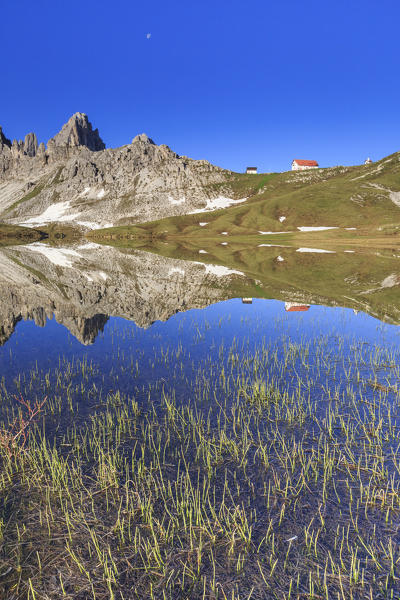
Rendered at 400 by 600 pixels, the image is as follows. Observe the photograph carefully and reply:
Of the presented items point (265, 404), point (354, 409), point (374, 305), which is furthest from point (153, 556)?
point (374, 305)

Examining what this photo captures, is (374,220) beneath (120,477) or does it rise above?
above

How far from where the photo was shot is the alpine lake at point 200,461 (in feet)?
26.4

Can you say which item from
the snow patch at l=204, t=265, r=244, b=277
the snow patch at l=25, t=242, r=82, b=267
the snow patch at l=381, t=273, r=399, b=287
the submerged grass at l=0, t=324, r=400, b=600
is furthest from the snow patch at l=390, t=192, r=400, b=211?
the submerged grass at l=0, t=324, r=400, b=600

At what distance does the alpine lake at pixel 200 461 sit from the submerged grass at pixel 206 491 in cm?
5

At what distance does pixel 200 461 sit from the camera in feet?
40.9

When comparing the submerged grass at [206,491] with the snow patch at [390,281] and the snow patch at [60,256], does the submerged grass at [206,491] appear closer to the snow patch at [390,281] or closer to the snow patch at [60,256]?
the snow patch at [390,281]

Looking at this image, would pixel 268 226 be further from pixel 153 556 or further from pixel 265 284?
pixel 153 556

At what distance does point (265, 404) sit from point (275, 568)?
884 cm

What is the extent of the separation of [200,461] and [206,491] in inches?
65.9

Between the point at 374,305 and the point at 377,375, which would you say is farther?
the point at 374,305

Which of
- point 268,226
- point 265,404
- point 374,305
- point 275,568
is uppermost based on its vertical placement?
point 268,226

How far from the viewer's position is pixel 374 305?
3781 centimetres

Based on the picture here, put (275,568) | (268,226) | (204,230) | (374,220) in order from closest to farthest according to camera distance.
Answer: (275,568) < (374,220) < (268,226) < (204,230)

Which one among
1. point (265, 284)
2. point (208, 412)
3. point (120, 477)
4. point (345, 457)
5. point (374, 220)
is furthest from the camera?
point (374, 220)
